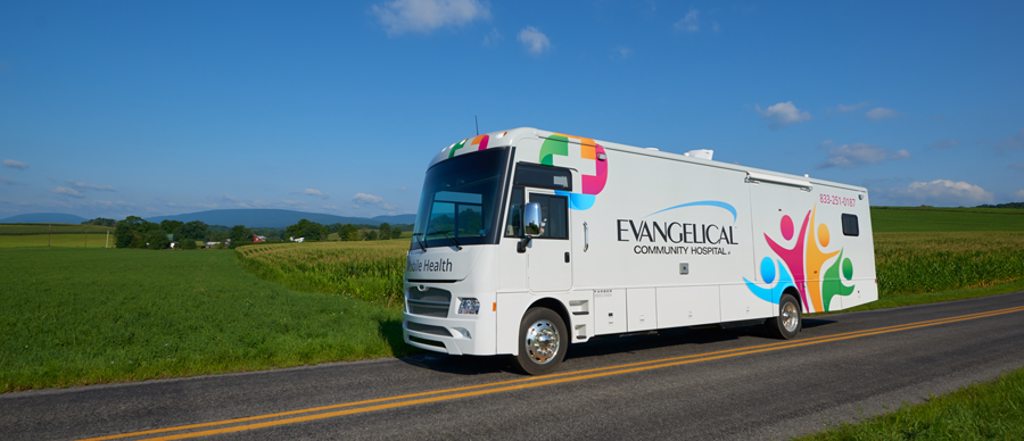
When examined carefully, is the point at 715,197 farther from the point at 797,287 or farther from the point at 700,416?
the point at 700,416

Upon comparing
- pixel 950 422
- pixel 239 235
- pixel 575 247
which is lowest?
pixel 950 422

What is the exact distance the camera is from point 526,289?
7582 millimetres

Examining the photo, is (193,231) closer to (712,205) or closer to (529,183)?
(712,205)

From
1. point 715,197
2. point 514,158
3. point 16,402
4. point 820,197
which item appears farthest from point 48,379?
point 820,197

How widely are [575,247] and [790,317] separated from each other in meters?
5.72

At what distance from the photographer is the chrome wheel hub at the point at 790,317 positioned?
11198mm

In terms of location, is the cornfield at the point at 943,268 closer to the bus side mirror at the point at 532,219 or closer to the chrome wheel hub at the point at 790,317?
the chrome wheel hub at the point at 790,317

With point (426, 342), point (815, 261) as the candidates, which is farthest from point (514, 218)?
point (815, 261)

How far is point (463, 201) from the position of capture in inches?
313

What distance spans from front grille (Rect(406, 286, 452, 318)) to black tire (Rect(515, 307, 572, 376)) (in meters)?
1.03

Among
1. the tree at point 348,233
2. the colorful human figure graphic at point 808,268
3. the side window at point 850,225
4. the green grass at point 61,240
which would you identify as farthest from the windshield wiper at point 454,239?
the green grass at point 61,240

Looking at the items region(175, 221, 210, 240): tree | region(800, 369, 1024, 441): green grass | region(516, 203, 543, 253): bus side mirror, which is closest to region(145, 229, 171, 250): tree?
region(175, 221, 210, 240): tree

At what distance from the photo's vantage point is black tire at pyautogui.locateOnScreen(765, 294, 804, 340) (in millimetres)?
11031

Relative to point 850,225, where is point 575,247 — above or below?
below
